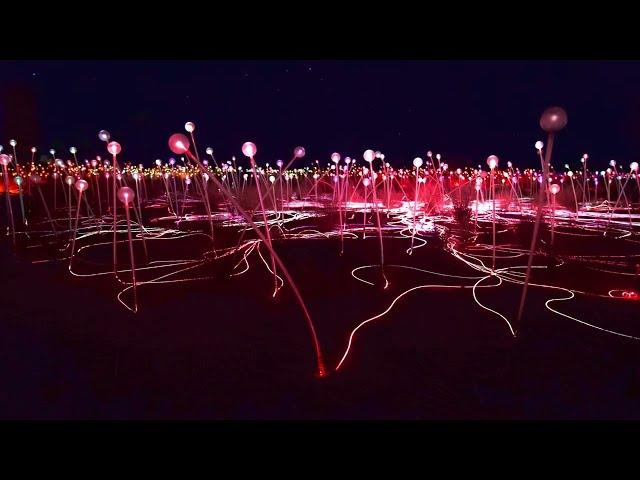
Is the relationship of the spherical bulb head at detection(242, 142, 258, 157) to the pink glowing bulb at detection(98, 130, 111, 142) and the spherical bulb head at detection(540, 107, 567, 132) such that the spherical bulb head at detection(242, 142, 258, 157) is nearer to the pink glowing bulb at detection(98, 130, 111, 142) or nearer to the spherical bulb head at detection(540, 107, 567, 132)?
the spherical bulb head at detection(540, 107, 567, 132)

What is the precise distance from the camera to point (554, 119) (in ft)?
8.54

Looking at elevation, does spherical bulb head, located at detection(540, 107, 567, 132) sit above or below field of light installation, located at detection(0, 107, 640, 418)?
above

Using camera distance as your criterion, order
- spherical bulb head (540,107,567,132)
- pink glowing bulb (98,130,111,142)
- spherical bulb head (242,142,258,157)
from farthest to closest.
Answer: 1. pink glowing bulb (98,130,111,142)
2. spherical bulb head (242,142,258,157)
3. spherical bulb head (540,107,567,132)

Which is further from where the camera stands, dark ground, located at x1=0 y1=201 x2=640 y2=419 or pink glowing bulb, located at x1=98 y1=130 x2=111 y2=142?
pink glowing bulb, located at x1=98 y1=130 x2=111 y2=142

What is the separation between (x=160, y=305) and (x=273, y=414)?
1.83 meters

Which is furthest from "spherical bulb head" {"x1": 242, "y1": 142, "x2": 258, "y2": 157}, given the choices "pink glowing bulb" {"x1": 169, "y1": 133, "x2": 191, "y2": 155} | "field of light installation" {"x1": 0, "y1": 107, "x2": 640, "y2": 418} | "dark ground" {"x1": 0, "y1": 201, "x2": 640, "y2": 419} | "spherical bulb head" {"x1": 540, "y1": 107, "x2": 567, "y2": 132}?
"spherical bulb head" {"x1": 540, "y1": 107, "x2": 567, "y2": 132}

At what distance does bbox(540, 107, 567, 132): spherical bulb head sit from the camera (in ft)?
8.48

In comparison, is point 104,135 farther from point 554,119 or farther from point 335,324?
point 554,119

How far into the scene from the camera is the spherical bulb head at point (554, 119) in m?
2.58

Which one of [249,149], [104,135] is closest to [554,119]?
[249,149]

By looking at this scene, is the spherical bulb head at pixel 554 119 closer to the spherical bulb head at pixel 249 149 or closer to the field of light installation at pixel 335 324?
the field of light installation at pixel 335 324

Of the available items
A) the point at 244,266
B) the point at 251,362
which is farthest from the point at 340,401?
the point at 244,266

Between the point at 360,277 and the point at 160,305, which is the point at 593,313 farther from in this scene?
the point at 160,305

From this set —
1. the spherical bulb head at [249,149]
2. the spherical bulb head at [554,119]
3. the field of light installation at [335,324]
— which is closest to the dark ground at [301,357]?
the field of light installation at [335,324]
